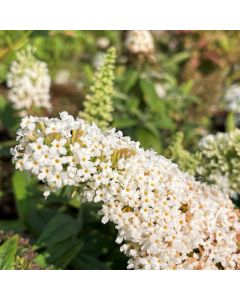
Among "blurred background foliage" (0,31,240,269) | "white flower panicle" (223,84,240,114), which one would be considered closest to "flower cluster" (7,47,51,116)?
"blurred background foliage" (0,31,240,269)

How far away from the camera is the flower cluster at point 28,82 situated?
11.1 ft

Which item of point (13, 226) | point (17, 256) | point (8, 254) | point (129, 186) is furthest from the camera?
point (13, 226)

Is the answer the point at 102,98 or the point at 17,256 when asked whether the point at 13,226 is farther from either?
the point at 102,98

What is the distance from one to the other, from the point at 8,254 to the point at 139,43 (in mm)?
2204

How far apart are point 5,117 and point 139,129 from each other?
0.87 metres

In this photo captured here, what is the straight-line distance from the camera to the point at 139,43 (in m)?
4.04

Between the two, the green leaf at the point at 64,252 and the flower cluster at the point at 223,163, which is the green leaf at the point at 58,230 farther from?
the flower cluster at the point at 223,163

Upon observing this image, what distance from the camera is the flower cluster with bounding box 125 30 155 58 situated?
13.2ft

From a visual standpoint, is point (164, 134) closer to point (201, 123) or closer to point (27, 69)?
point (201, 123)

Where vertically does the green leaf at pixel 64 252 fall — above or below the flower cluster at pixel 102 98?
below

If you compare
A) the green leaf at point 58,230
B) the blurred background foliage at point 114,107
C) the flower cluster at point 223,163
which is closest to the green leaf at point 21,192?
the blurred background foliage at point 114,107

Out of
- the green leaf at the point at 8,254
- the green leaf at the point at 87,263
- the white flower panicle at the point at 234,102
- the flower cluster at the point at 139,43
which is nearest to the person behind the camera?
the green leaf at the point at 8,254

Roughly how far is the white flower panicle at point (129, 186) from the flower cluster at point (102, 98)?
1.91ft

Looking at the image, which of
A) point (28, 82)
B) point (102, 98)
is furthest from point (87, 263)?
point (28, 82)
